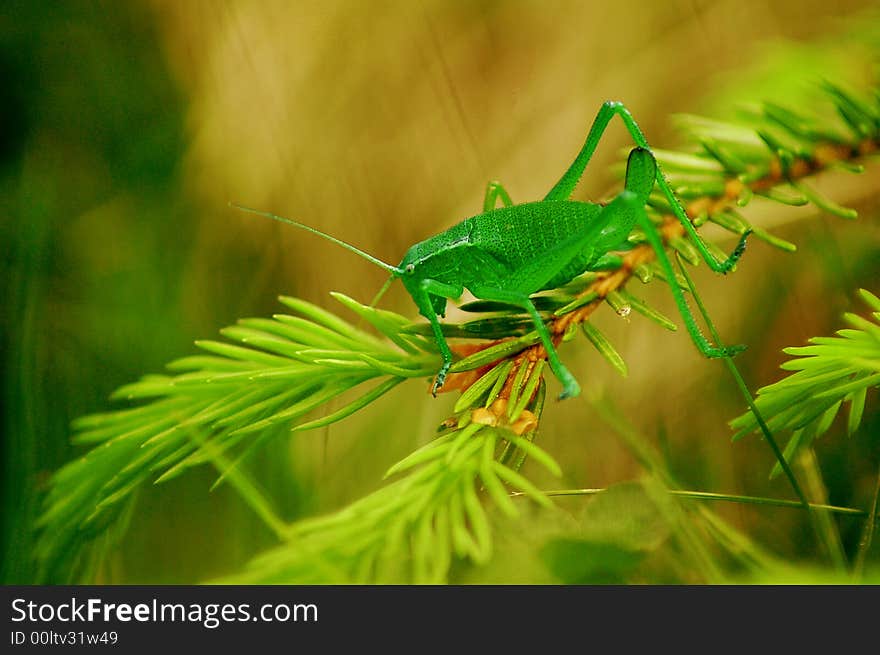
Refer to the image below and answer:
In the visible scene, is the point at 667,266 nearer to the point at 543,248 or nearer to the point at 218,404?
the point at 543,248

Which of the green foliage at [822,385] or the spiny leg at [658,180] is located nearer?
the green foliage at [822,385]

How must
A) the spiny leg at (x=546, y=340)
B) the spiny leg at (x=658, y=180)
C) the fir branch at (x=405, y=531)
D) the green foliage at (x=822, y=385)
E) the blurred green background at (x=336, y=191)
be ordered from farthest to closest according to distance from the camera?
the blurred green background at (x=336, y=191)
the spiny leg at (x=658, y=180)
the spiny leg at (x=546, y=340)
the green foliage at (x=822, y=385)
the fir branch at (x=405, y=531)

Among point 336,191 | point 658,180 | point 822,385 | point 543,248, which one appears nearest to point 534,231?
point 543,248

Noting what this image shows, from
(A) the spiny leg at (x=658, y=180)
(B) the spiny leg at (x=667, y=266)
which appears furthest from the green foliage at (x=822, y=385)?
(A) the spiny leg at (x=658, y=180)

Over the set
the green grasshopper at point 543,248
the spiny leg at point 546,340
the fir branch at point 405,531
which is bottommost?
the fir branch at point 405,531

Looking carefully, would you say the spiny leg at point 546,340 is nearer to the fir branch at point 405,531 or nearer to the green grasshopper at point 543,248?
the green grasshopper at point 543,248

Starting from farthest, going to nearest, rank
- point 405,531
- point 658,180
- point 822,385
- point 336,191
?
point 336,191 → point 658,180 → point 822,385 → point 405,531

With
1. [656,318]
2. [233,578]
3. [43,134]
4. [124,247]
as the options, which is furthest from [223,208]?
[233,578]
